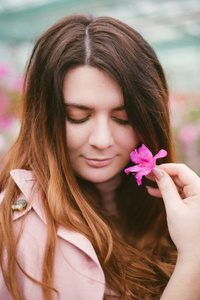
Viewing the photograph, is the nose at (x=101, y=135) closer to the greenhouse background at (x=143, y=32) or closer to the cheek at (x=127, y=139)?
the cheek at (x=127, y=139)

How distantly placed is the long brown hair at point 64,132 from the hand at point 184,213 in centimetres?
30

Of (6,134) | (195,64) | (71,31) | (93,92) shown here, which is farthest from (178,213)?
(195,64)

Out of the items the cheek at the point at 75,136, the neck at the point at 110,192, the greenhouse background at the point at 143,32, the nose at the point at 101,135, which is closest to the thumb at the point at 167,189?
the nose at the point at 101,135

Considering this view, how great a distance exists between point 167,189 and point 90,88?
54 centimetres

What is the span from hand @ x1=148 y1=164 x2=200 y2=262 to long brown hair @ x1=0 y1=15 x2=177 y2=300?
30 cm

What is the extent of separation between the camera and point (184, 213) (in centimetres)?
119

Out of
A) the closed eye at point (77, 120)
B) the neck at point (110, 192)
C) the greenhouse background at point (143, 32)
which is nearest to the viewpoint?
the closed eye at point (77, 120)

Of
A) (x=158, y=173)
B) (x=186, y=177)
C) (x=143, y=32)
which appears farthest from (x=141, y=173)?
(x=143, y=32)

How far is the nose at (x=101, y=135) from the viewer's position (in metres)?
1.38

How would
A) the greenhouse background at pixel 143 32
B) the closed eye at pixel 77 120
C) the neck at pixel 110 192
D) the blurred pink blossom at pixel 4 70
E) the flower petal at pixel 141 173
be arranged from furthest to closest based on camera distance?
1. the blurred pink blossom at pixel 4 70
2. the greenhouse background at pixel 143 32
3. the neck at pixel 110 192
4. the closed eye at pixel 77 120
5. the flower petal at pixel 141 173

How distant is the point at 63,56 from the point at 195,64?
911 cm

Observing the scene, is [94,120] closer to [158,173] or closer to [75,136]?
[75,136]

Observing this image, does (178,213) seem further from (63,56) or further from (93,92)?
(63,56)

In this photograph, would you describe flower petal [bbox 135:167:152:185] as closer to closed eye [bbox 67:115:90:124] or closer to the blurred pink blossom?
closed eye [bbox 67:115:90:124]
